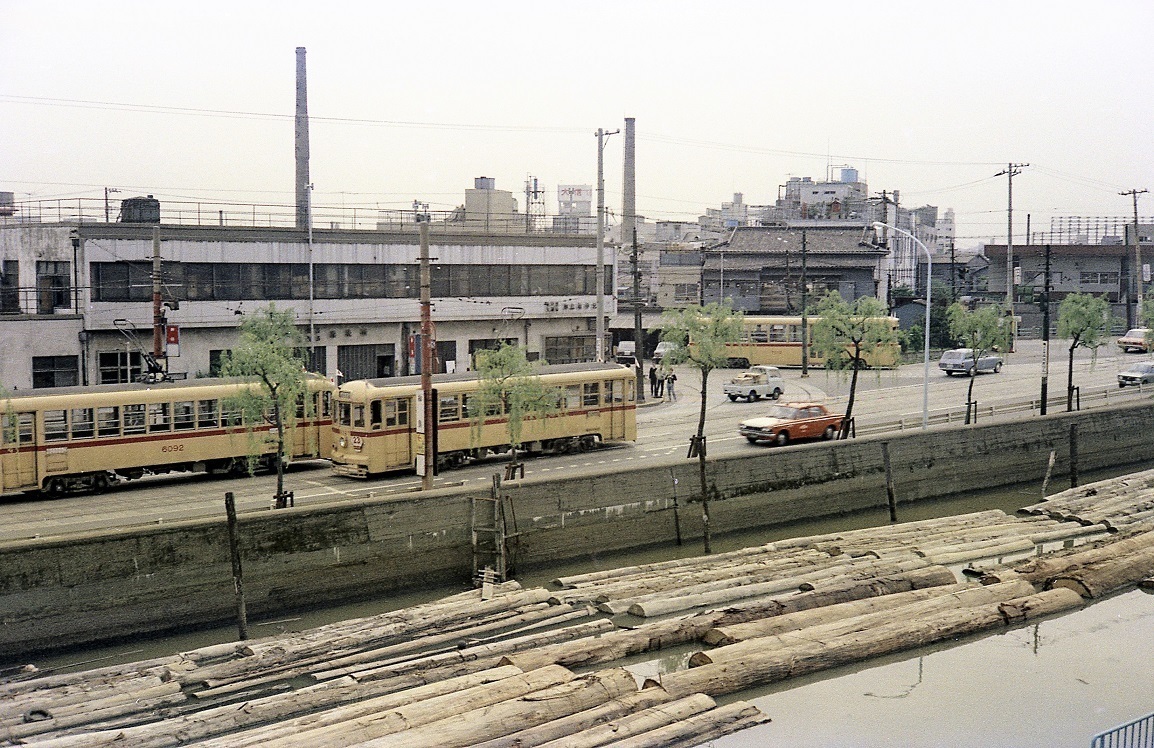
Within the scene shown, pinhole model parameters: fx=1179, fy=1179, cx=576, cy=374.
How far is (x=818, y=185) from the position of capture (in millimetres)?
126625

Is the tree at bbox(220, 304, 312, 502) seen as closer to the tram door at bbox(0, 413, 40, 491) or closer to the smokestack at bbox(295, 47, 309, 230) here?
the tram door at bbox(0, 413, 40, 491)

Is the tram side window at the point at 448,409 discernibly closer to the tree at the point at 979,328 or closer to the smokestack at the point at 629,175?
the tree at the point at 979,328

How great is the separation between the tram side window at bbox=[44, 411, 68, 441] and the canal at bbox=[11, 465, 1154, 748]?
34.4ft

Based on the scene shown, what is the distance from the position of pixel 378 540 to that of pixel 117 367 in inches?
873

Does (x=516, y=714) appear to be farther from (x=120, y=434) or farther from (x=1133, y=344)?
(x=1133, y=344)

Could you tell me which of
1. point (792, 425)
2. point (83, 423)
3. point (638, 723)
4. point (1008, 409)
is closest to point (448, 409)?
point (83, 423)

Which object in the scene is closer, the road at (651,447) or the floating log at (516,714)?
the floating log at (516,714)

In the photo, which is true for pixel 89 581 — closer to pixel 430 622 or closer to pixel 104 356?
pixel 430 622

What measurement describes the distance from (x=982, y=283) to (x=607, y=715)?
99.4 m

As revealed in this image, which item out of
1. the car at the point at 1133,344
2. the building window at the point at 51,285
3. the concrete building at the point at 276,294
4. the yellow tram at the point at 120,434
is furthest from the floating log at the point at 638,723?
the car at the point at 1133,344

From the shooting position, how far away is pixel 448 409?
3678 centimetres

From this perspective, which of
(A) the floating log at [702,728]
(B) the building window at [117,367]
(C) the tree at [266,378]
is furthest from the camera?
(B) the building window at [117,367]

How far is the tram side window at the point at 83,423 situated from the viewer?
107 feet

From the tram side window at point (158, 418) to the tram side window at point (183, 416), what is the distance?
20 cm
